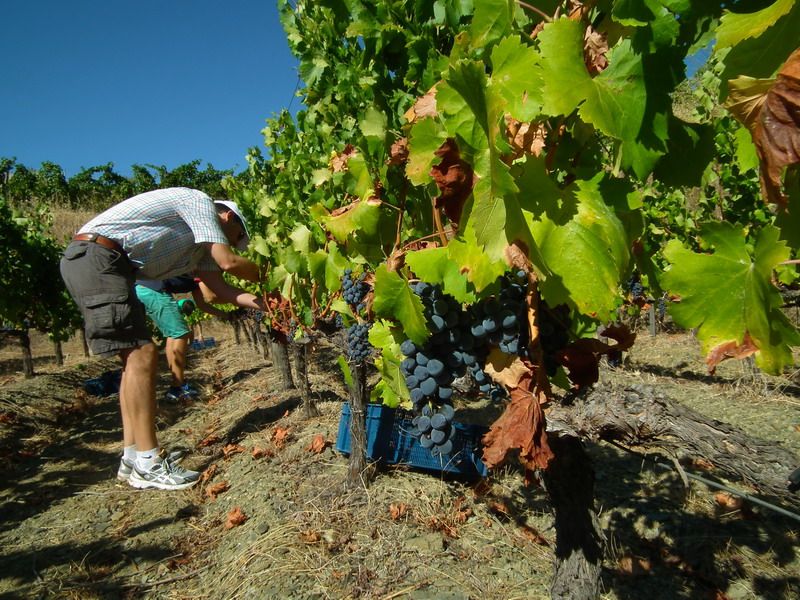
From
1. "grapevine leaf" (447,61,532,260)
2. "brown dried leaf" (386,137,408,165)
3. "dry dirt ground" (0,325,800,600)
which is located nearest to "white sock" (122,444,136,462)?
"dry dirt ground" (0,325,800,600)

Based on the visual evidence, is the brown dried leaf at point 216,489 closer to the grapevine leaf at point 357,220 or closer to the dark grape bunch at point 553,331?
the grapevine leaf at point 357,220

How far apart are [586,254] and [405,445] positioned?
273 cm

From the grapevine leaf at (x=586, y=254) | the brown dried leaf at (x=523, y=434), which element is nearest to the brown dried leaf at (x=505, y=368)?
the brown dried leaf at (x=523, y=434)

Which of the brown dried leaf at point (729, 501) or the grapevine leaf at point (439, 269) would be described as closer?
the grapevine leaf at point (439, 269)

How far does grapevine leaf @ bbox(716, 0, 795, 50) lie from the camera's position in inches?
23.5

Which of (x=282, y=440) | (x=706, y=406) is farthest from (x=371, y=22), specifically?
(x=706, y=406)

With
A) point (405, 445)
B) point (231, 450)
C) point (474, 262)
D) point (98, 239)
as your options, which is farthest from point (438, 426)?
point (231, 450)

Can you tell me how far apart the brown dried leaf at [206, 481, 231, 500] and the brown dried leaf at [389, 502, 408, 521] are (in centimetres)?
136

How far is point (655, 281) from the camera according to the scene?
1308 mm

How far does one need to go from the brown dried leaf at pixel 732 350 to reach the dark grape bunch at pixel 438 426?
66 cm

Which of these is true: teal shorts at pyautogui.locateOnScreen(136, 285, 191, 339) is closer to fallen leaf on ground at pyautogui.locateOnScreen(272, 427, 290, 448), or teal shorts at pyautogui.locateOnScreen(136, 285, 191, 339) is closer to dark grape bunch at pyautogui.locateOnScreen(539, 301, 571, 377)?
fallen leaf on ground at pyautogui.locateOnScreen(272, 427, 290, 448)

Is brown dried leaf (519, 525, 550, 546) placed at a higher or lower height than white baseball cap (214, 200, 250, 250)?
lower

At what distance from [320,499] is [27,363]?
26.8 feet

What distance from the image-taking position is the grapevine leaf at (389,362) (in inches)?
62.0
